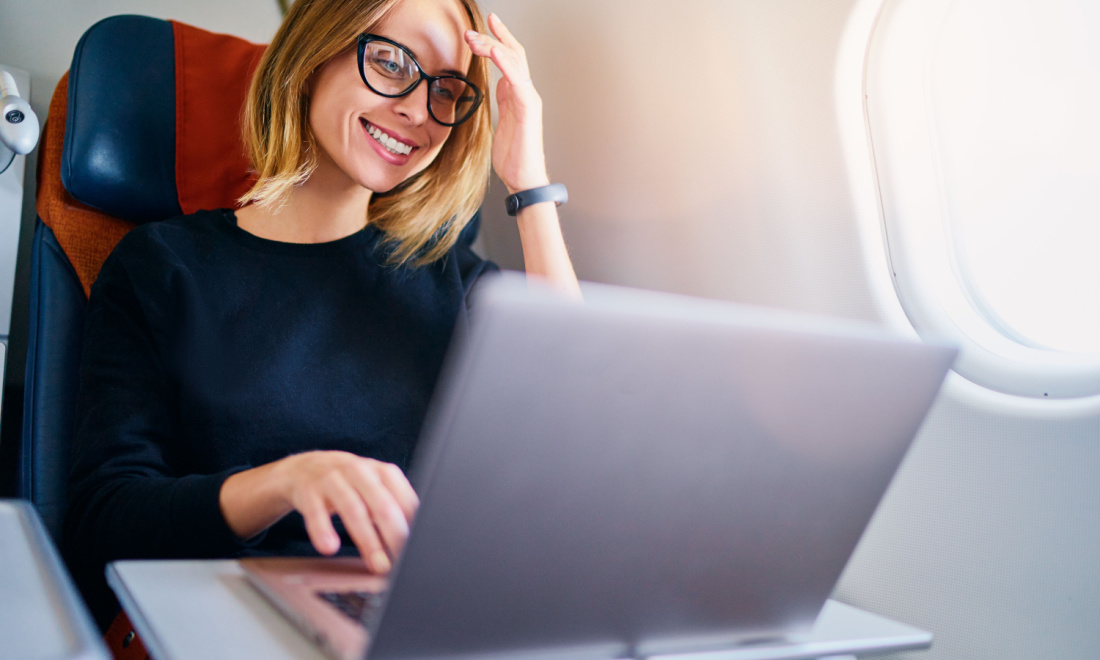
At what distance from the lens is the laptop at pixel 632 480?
39 centimetres

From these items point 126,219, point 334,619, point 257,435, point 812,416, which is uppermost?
point 812,416

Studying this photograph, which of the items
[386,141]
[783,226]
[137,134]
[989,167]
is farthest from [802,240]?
[137,134]

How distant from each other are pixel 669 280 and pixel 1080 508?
2.48 feet

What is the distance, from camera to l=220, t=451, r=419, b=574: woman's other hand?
20.0 inches

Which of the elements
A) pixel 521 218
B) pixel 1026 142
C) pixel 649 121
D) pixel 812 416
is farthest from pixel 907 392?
pixel 649 121

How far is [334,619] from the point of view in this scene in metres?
0.48

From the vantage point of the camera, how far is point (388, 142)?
1234mm

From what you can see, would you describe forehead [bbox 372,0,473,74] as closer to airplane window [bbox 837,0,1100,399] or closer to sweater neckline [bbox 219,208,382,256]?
sweater neckline [bbox 219,208,382,256]

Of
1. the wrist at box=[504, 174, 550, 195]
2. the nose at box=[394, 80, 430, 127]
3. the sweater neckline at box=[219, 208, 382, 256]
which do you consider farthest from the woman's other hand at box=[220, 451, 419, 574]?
the wrist at box=[504, 174, 550, 195]

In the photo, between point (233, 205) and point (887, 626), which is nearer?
point (887, 626)

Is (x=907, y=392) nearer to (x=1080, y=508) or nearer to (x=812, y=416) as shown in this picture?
(x=812, y=416)

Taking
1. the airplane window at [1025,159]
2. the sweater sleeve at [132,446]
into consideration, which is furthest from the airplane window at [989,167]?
the sweater sleeve at [132,446]

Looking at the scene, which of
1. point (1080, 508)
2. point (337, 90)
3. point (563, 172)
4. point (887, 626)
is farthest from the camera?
point (563, 172)

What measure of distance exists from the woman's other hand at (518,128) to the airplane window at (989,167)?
0.54m
